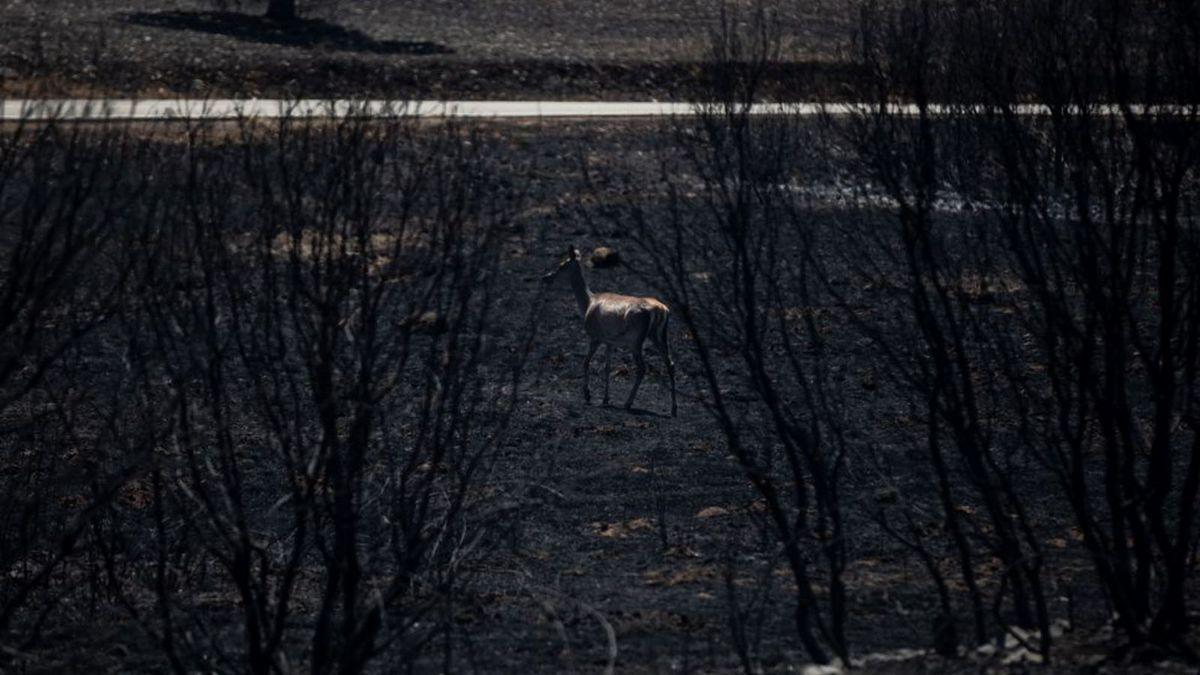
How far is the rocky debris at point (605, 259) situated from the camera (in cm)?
2191

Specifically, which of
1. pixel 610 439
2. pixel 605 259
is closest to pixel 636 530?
pixel 610 439

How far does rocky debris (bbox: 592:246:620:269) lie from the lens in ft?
71.9

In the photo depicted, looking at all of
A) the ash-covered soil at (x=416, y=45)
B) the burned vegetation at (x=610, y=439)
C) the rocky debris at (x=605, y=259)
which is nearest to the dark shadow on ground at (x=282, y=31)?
the ash-covered soil at (x=416, y=45)

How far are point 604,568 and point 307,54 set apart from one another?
21726 mm

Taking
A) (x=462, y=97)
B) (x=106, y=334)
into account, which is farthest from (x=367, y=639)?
(x=462, y=97)

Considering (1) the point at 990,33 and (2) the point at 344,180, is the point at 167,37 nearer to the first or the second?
(1) the point at 990,33

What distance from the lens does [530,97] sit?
104 ft

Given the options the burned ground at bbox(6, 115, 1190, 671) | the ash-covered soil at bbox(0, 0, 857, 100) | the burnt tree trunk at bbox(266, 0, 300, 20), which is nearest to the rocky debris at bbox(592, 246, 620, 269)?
the burned ground at bbox(6, 115, 1190, 671)

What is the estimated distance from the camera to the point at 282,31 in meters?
36.0

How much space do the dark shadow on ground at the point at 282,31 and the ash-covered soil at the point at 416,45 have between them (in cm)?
4

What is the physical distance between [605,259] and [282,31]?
16192 millimetres

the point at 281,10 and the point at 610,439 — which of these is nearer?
the point at 610,439

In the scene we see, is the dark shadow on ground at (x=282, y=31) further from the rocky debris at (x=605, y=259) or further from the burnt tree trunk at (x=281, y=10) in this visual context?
the rocky debris at (x=605, y=259)

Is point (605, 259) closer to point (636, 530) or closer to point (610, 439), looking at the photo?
point (610, 439)
